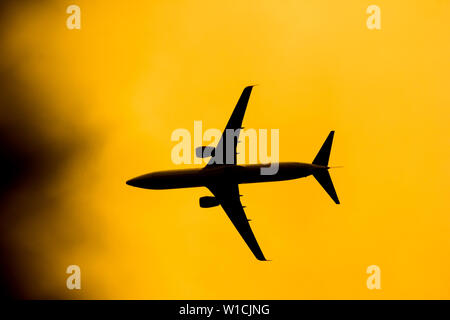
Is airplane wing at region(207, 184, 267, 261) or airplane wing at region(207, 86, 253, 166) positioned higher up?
airplane wing at region(207, 86, 253, 166)

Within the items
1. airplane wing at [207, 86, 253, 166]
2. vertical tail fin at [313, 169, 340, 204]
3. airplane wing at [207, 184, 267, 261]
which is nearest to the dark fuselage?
airplane wing at [207, 86, 253, 166]

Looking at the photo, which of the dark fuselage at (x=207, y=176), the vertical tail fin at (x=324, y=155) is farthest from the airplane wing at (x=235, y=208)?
the vertical tail fin at (x=324, y=155)

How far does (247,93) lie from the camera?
68.1 metres

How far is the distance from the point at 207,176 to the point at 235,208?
6311 mm

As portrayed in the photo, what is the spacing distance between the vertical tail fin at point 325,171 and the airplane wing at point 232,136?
12579 millimetres

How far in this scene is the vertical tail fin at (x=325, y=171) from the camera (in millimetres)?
74250

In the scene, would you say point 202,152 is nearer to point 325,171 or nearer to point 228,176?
point 228,176

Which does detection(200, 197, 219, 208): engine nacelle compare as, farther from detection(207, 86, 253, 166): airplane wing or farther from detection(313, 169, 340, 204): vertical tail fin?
detection(313, 169, 340, 204): vertical tail fin

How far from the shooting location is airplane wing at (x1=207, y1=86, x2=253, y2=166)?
6844cm

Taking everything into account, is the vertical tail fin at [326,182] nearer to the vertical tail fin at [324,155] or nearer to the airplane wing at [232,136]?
the vertical tail fin at [324,155]

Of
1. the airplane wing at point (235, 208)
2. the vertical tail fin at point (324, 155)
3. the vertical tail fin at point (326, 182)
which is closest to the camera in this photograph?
the airplane wing at point (235, 208)

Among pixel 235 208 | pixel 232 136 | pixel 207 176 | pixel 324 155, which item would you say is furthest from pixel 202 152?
pixel 324 155
